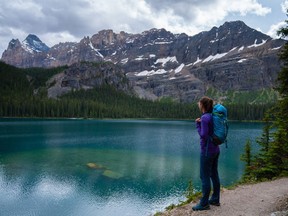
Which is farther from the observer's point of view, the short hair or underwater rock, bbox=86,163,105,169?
underwater rock, bbox=86,163,105,169

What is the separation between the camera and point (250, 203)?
468 inches

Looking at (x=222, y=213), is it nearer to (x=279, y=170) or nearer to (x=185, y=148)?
(x=279, y=170)

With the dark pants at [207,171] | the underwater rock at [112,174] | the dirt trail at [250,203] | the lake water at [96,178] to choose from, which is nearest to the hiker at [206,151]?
the dark pants at [207,171]

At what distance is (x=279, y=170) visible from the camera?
1914 cm

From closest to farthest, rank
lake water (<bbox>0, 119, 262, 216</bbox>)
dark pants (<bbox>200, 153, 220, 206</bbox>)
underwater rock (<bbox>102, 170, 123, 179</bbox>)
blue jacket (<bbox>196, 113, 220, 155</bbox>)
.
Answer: blue jacket (<bbox>196, 113, 220, 155</bbox>)
dark pants (<bbox>200, 153, 220, 206</bbox>)
lake water (<bbox>0, 119, 262, 216</bbox>)
underwater rock (<bbox>102, 170, 123, 179</bbox>)

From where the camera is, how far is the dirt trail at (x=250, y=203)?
34.6ft

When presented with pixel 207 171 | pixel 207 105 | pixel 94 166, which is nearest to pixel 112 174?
pixel 94 166

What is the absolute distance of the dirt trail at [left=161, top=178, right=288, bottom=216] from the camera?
1055 cm

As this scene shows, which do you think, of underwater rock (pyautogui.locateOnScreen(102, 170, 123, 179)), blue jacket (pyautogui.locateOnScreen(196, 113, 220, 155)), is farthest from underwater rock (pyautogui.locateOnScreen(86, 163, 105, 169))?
blue jacket (pyautogui.locateOnScreen(196, 113, 220, 155))

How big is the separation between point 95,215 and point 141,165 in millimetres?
20940

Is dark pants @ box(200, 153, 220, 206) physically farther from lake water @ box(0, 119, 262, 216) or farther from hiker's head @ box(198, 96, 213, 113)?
lake water @ box(0, 119, 262, 216)

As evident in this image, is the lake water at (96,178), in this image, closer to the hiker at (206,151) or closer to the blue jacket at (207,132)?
the hiker at (206,151)

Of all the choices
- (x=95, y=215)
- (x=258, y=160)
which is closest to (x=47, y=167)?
(x=95, y=215)

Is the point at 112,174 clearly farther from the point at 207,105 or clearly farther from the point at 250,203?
the point at 207,105
